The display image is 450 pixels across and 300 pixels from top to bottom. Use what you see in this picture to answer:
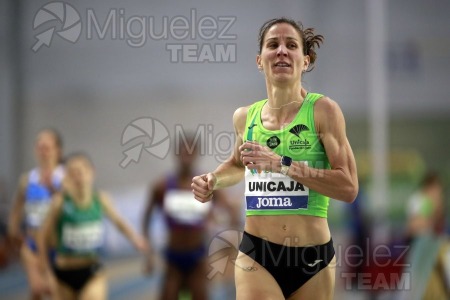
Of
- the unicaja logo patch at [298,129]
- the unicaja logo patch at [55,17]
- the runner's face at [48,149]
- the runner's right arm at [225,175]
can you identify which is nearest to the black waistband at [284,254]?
the runner's right arm at [225,175]

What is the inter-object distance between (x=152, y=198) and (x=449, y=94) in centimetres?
1072

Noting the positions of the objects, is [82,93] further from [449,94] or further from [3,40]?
[449,94]

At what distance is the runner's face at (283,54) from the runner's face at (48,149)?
489 cm

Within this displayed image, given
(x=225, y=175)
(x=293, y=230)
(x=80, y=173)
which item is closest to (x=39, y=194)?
(x=80, y=173)

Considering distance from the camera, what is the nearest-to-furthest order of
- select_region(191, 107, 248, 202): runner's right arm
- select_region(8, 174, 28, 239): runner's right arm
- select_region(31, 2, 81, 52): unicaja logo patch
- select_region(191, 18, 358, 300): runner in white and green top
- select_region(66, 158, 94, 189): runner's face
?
select_region(191, 18, 358, 300): runner in white and green top, select_region(191, 107, 248, 202): runner's right arm, select_region(66, 158, 94, 189): runner's face, select_region(31, 2, 81, 52): unicaja logo patch, select_region(8, 174, 28, 239): runner's right arm

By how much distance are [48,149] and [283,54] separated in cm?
504

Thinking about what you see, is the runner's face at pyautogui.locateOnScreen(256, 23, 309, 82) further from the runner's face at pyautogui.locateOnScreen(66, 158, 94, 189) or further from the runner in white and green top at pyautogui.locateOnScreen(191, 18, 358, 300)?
the runner's face at pyautogui.locateOnScreen(66, 158, 94, 189)

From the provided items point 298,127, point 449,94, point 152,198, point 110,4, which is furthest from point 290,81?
point 449,94

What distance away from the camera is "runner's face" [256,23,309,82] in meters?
3.82

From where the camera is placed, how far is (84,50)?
52.1 feet

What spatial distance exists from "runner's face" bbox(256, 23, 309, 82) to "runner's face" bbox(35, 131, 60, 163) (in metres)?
4.89

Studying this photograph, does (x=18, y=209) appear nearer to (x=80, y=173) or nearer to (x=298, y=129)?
(x=80, y=173)

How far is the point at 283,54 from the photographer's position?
150 inches

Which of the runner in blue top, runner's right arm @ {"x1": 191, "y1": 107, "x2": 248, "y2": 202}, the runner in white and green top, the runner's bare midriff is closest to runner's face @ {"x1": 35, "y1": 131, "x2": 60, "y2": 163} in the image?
the runner in blue top
